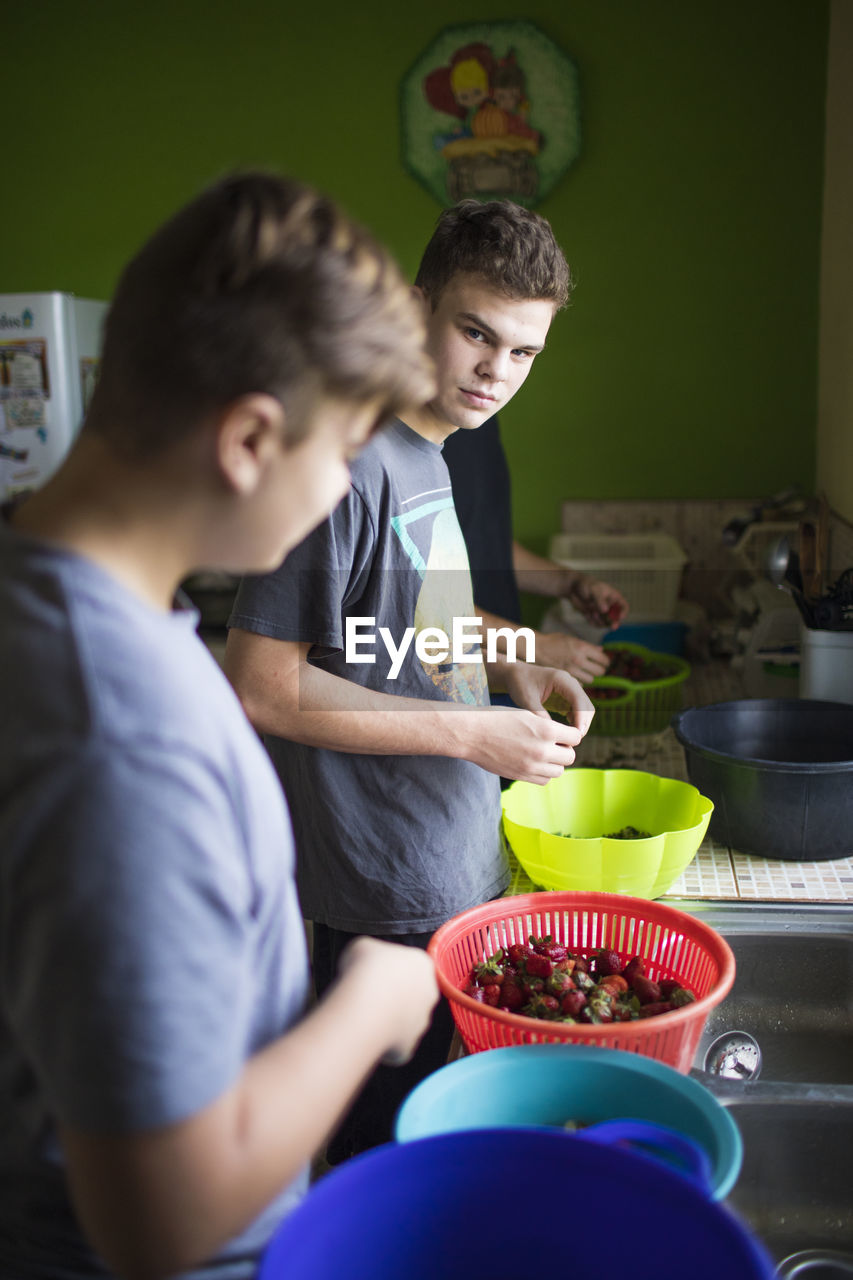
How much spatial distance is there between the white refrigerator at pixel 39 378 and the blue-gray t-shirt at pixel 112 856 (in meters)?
3.06

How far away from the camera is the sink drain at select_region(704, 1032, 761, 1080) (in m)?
1.17

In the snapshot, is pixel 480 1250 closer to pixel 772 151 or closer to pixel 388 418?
pixel 388 418

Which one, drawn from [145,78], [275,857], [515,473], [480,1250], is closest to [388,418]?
[275,857]

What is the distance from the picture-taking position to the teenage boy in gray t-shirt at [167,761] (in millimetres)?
454

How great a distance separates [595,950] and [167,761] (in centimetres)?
70

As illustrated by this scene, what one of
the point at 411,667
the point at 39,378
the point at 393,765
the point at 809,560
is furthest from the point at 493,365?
the point at 39,378

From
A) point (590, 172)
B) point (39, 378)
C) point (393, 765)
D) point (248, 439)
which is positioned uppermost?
point (590, 172)

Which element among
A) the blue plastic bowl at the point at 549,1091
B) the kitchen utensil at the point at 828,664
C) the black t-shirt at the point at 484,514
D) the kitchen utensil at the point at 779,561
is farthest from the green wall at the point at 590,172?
the blue plastic bowl at the point at 549,1091

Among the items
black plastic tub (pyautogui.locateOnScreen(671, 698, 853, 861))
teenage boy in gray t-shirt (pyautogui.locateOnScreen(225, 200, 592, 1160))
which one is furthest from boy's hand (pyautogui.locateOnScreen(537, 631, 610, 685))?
teenage boy in gray t-shirt (pyautogui.locateOnScreen(225, 200, 592, 1160))

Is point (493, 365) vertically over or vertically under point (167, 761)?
over

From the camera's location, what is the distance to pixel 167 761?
0.47 m

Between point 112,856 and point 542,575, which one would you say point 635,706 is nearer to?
point 542,575

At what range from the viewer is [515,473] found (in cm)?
348

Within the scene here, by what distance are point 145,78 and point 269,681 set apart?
3107 mm
